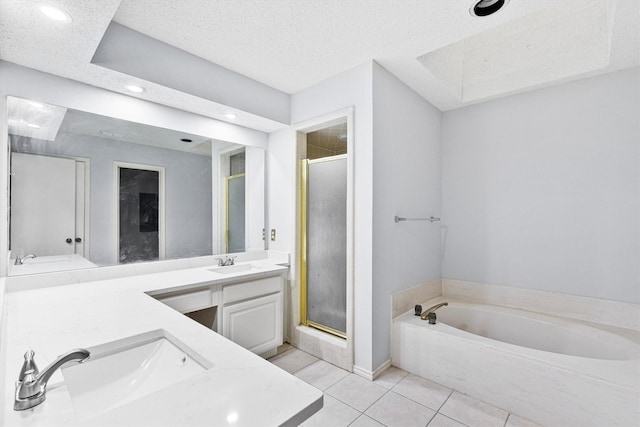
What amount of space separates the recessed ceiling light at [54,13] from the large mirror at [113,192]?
736mm

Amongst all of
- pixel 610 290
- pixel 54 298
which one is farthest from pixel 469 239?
pixel 54 298

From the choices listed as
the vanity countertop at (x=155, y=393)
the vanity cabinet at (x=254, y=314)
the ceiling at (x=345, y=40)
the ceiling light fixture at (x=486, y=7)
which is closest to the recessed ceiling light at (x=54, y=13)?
the ceiling at (x=345, y=40)

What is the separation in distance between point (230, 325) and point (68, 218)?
131cm

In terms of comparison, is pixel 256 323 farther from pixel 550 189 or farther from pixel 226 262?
pixel 550 189

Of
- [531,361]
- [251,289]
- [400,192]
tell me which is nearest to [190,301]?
[251,289]

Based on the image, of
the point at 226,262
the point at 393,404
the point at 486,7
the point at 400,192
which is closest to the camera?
the point at 486,7

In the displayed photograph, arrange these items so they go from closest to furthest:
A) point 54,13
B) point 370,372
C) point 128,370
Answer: point 128,370 < point 54,13 < point 370,372

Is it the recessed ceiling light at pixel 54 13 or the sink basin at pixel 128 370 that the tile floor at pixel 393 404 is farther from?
the recessed ceiling light at pixel 54 13

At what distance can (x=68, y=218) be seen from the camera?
6.43 feet

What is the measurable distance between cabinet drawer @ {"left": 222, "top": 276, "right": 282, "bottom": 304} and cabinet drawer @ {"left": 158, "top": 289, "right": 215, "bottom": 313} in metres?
0.13

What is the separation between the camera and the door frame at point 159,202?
2172 mm

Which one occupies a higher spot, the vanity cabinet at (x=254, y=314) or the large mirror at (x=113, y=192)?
the large mirror at (x=113, y=192)

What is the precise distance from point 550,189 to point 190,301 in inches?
121

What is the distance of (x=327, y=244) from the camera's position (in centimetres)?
277
